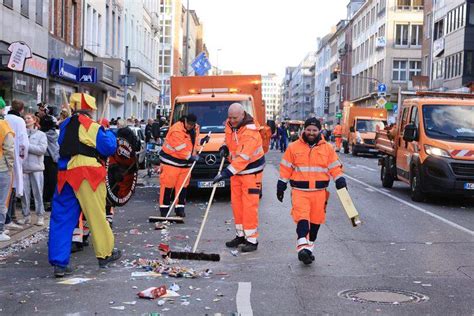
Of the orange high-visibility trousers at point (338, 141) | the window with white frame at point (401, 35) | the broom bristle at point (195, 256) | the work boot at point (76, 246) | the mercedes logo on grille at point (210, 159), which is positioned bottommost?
the work boot at point (76, 246)

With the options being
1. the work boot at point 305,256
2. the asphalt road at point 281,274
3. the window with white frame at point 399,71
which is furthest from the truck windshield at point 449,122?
the window with white frame at point 399,71

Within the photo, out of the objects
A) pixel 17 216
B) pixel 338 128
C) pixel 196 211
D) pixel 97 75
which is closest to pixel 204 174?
pixel 196 211

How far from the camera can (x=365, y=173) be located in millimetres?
25109

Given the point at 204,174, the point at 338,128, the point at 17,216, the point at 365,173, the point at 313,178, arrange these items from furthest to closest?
1. the point at 338,128
2. the point at 365,173
3. the point at 204,174
4. the point at 17,216
5. the point at 313,178

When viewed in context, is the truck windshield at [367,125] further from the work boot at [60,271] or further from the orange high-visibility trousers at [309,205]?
the work boot at [60,271]

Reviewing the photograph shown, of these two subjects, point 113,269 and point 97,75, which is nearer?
point 113,269

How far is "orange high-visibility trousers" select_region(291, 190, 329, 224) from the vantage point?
843 cm

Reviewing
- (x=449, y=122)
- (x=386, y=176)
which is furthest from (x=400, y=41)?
(x=449, y=122)

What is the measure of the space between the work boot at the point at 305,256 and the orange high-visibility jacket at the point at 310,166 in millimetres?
728

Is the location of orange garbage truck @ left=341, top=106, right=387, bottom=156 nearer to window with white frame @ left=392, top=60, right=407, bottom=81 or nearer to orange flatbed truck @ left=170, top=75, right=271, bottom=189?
orange flatbed truck @ left=170, top=75, right=271, bottom=189

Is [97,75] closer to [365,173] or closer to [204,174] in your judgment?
[365,173]

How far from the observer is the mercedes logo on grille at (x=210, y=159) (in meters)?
15.1

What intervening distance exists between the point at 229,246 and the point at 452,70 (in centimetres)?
4443

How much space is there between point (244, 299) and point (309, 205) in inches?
86.2
